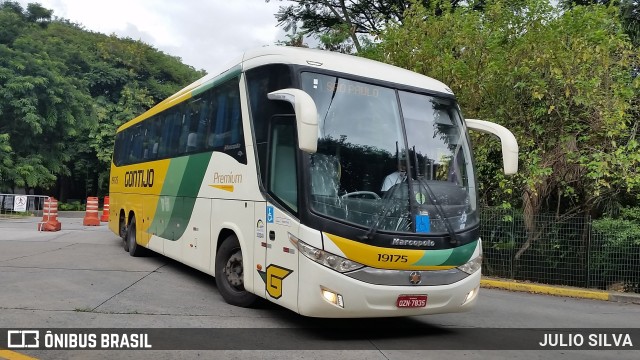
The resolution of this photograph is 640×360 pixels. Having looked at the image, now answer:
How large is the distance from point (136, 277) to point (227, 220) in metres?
2.94

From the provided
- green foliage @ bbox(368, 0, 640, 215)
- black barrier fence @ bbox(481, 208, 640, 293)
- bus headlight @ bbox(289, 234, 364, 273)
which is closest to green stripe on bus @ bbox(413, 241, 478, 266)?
bus headlight @ bbox(289, 234, 364, 273)

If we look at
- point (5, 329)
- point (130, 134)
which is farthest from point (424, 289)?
point (130, 134)

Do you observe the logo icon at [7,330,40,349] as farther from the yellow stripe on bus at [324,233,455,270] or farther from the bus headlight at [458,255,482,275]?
the bus headlight at [458,255,482,275]

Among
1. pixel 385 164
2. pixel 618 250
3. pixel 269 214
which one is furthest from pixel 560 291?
pixel 269 214

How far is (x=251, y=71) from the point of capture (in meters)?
7.17

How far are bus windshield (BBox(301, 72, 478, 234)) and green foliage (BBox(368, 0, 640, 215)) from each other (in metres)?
4.76

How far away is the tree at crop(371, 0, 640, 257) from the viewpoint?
10625mm

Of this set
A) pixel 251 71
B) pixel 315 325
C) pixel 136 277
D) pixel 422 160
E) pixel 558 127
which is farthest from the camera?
pixel 558 127

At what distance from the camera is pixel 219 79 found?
834 cm

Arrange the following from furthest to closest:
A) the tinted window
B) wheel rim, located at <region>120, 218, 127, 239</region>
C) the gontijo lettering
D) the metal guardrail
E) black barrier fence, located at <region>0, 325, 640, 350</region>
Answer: the metal guardrail < wheel rim, located at <region>120, 218, 127, 239</region> < the gontijo lettering < the tinted window < black barrier fence, located at <region>0, 325, 640, 350</region>

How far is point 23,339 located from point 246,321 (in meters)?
2.44

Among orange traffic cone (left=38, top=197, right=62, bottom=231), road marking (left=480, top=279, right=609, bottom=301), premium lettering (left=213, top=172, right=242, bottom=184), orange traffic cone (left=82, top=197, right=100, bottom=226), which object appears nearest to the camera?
premium lettering (left=213, top=172, right=242, bottom=184)

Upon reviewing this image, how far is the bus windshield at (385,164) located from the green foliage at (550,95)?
476 centimetres

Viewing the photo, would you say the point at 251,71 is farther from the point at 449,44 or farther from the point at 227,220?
the point at 449,44
